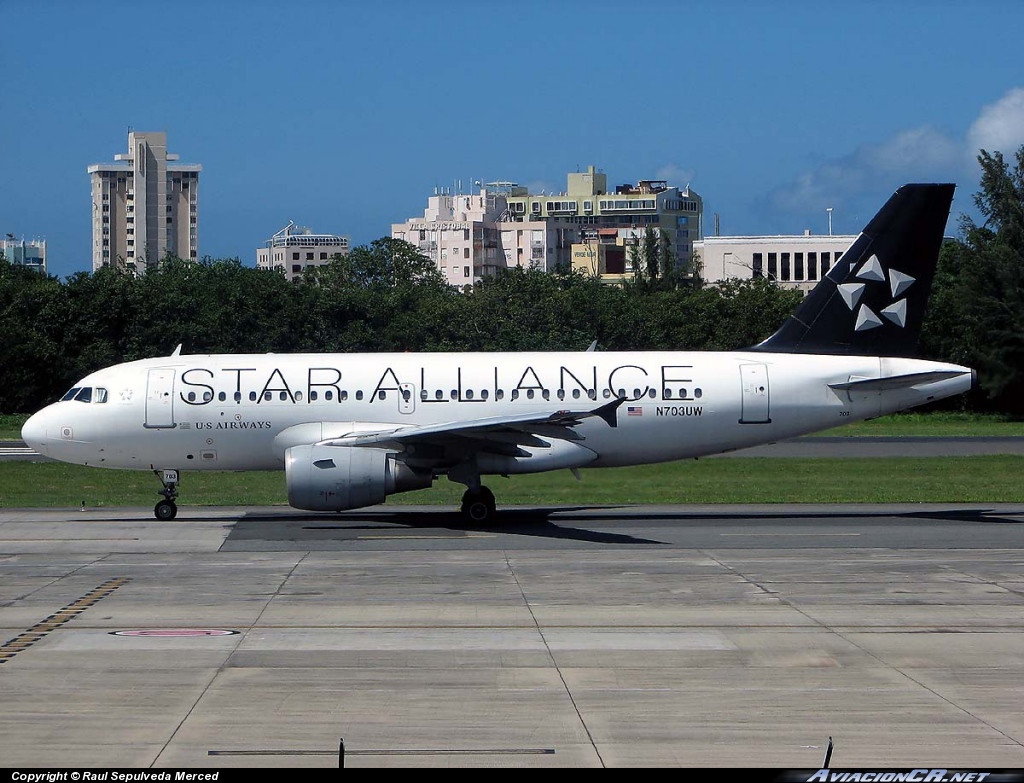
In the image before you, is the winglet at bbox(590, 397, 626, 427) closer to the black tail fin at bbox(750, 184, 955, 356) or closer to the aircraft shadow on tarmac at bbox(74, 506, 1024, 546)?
the aircraft shadow on tarmac at bbox(74, 506, 1024, 546)

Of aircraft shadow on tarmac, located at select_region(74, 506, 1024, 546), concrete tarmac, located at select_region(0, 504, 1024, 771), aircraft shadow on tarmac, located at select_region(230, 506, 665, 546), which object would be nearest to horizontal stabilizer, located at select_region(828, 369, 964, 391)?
aircraft shadow on tarmac, located at select_region(74, 506, 1024, 546)

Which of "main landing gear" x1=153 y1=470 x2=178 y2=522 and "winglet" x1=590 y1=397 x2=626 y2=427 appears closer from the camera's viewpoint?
"winglet" x1=590 y1=397 x2=626 y2=427

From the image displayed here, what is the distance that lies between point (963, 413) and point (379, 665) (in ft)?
215

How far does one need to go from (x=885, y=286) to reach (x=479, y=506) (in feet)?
36.0

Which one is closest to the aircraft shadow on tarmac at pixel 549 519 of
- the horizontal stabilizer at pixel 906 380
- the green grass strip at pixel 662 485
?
the green grass strip at pixel 662 485

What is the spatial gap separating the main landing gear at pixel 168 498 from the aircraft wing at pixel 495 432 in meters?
3.80

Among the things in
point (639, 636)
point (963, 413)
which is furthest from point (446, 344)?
point (639, 636)

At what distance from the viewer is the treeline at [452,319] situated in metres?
72.4

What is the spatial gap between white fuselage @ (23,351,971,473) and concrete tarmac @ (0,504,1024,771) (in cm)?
285

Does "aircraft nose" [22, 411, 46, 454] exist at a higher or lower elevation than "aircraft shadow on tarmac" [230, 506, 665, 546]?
higher

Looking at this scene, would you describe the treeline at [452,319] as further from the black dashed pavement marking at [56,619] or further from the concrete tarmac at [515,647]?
the black dashed pavement marking at [56,619]

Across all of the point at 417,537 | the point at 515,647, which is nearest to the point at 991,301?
the point at 417,537

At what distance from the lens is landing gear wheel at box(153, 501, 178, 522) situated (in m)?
29.8

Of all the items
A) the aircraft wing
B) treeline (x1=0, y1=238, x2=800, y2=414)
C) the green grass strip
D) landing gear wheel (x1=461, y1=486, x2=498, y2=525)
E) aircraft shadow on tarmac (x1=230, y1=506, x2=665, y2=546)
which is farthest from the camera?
treeline (x1=0, y1=238, x2=800, y2=414)
